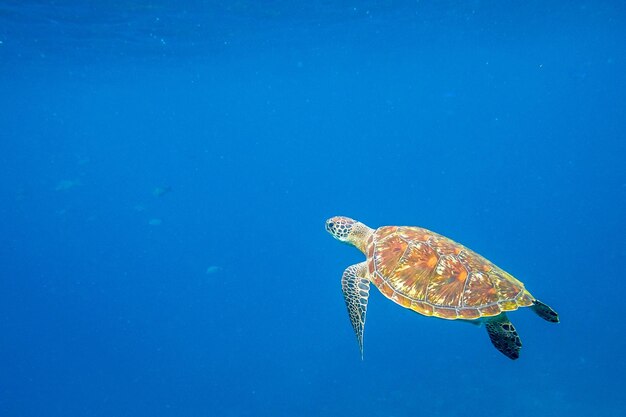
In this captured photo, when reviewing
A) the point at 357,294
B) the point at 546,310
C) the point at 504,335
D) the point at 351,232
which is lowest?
the point at 504,335

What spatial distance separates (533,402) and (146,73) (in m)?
27.7

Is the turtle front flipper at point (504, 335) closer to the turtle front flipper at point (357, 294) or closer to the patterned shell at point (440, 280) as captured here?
the patterned shell at point (440, 280)

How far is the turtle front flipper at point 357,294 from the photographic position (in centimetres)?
456

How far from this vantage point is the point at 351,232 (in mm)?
5855

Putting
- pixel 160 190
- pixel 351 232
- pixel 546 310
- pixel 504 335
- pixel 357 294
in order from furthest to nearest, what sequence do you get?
pixel 160 190 < pixel 351 232 < pixel 357 294 < pixel 504 335 < pixel 546 310

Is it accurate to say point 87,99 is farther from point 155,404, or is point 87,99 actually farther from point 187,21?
point 155,404

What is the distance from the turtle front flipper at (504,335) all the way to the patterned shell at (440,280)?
32 cm

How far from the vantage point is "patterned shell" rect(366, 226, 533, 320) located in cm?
401

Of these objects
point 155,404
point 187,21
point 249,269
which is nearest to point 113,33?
point 187,21

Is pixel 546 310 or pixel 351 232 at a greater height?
pixel 351 232

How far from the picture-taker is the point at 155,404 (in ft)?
46.8

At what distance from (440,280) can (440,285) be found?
6cm

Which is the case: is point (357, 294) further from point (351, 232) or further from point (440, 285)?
→ point (351, 232)

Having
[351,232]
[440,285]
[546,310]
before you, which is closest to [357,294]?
[440,285]
